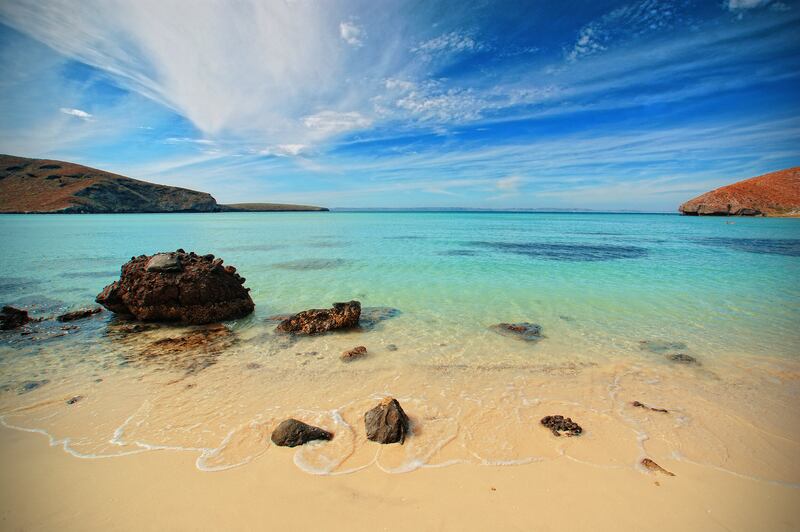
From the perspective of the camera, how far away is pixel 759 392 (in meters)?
5.31

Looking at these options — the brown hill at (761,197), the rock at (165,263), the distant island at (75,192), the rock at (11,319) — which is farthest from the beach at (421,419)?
the distant island at (75,192)

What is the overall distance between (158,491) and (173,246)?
91.9ft

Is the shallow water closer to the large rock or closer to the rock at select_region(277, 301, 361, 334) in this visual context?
the rock at select_region(277, 301, 361, 334)

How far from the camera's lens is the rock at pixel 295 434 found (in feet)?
13.1

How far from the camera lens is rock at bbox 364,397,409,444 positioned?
406 cm

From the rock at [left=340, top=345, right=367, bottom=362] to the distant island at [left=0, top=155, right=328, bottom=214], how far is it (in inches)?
4954

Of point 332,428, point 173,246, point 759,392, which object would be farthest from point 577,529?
point 173,246

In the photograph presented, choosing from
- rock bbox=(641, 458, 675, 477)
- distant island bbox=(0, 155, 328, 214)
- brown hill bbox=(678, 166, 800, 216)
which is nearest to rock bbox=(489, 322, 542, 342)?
rock bbox=(641, 458, 675, 477)

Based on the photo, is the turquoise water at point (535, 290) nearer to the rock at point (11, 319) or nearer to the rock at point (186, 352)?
the rock at point (11, 319)

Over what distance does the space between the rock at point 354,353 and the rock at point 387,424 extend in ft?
7.30

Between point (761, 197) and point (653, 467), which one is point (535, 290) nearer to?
point (653, 467)

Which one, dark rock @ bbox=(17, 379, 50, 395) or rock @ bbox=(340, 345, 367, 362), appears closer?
dark rock @ bbox=(17, 379, 50, 395)

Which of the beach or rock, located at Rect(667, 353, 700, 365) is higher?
the beach

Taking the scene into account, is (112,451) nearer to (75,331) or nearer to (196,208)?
(75,331)
